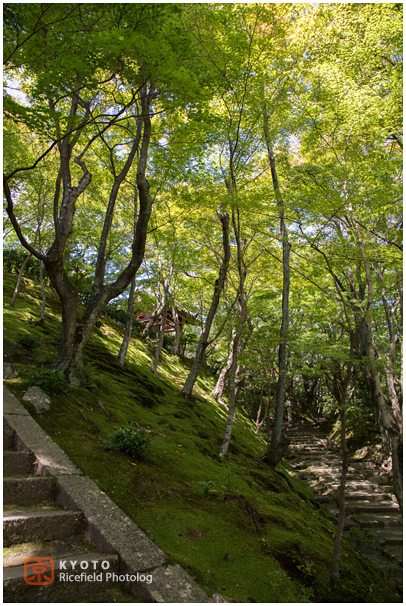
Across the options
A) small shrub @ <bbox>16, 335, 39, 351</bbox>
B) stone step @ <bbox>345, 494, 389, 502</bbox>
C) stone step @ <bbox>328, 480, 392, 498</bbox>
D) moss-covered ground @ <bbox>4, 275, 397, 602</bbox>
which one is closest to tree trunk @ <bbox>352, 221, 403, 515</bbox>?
moss-covered ground @ <bbox>4, 275, 397, 602</bbox>

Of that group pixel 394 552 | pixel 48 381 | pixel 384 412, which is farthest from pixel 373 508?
pixel 48 381

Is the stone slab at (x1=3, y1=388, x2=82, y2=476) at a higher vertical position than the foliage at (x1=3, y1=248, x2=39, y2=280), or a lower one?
lower

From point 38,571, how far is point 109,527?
0.67 m

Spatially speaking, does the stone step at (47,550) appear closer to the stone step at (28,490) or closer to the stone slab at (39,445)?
the stone step at (28,490)

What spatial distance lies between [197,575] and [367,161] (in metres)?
9.42

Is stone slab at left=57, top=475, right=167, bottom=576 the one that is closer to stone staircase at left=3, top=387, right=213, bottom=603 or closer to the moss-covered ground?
stone staircase at left=3, top=387, right=213, bottom=603

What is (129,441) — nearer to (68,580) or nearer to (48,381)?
(48,381)

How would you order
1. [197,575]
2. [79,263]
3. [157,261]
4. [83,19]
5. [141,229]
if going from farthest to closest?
[157,261]
[79,263]
[141,229]
[83,19]
[197,575]

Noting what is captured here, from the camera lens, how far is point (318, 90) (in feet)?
31.0

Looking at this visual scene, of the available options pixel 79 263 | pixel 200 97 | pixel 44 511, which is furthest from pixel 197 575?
pixel 79 263

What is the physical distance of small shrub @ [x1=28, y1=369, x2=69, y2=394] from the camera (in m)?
5.15

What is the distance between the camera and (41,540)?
8.77 feet

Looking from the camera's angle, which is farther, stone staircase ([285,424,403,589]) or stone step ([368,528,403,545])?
stone step ([368,528,403,545])

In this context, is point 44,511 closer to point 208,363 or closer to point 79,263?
point 79,263
